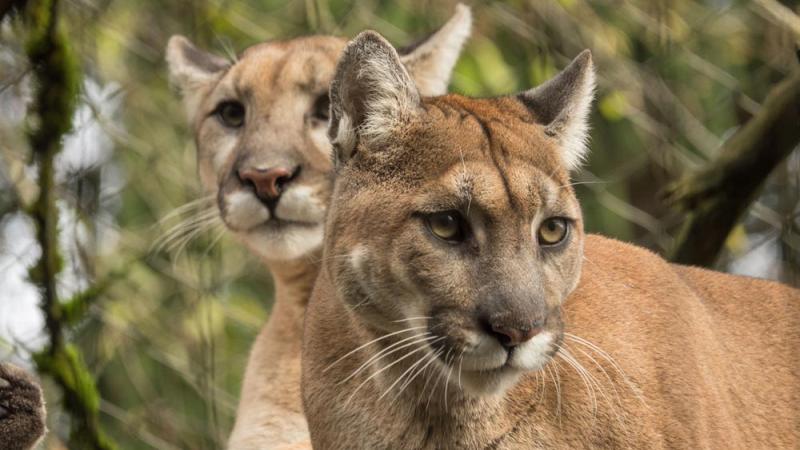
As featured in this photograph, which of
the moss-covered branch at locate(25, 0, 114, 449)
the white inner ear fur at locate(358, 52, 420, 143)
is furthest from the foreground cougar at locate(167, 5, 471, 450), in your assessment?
the white inner ear fur at locate(358, 52, 420, 143)

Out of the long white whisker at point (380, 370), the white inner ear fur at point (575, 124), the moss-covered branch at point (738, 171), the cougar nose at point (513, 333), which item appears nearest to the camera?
the cougar nose at point (513, 333)

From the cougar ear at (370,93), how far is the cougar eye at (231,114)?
74.3 inches

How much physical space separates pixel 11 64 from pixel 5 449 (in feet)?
9.43

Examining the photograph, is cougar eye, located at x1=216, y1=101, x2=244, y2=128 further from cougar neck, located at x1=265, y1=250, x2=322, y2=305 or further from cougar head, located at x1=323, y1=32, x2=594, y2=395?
cougar head, located at x1=323, y1=32, x2=594, y2=395

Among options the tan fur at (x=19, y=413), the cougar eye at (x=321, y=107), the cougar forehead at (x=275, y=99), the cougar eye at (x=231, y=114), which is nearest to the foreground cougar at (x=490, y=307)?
the tan fur at (x=19, y=413)

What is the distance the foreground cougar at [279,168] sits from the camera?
4535 mm

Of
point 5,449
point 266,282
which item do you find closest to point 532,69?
point 266,282

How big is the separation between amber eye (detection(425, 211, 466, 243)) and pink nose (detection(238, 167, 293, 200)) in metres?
1.61

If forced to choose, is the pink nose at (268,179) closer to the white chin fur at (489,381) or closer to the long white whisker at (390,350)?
the long white whisker at (390,350)

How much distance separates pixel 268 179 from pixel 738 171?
158cm

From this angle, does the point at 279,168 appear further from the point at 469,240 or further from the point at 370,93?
the point at 469,240

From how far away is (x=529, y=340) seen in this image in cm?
282

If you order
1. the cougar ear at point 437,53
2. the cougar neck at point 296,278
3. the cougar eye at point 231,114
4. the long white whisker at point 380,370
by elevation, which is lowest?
the cougar neck at point 296,278

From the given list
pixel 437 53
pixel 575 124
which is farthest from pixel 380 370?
pixel 437 53
